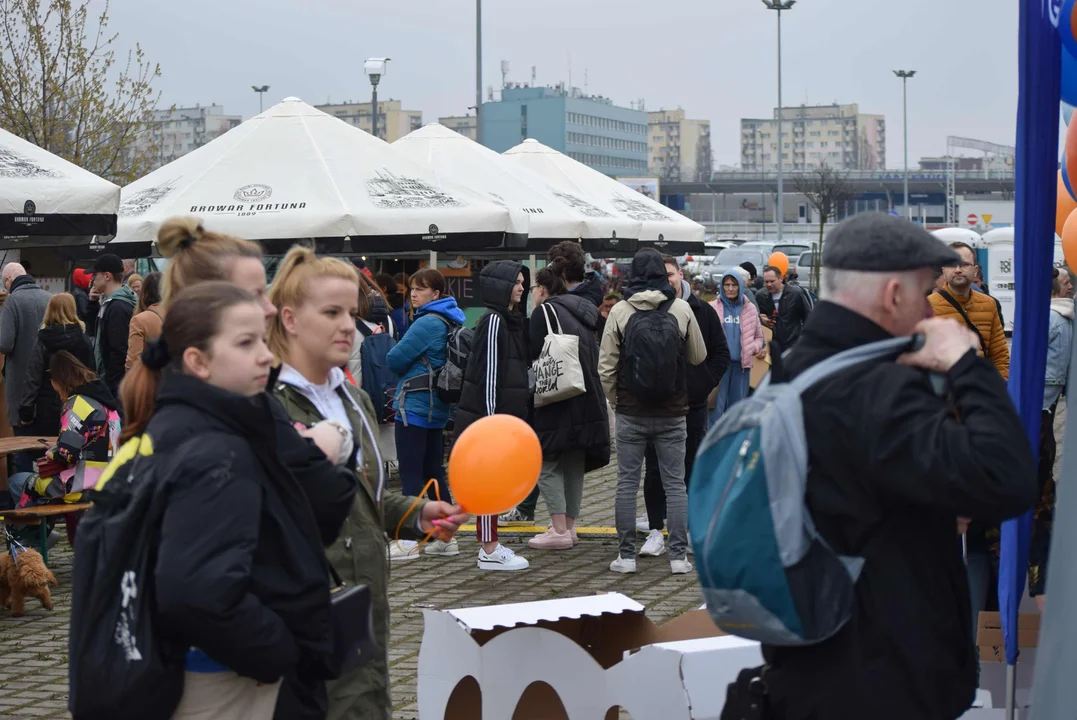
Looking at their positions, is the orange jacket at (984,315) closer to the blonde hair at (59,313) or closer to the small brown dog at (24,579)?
the small brown dog at (24,579)

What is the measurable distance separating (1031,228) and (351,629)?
7.34 feet

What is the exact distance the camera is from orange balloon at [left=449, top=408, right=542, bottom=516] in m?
3.59

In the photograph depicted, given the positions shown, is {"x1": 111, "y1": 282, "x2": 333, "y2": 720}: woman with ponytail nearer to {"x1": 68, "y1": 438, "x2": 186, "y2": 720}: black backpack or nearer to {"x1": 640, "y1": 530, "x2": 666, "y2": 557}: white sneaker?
{"x1": 68, "y1": 438, "x2": 186, "y2": 720}: black backpack

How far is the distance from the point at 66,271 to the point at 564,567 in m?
11.4

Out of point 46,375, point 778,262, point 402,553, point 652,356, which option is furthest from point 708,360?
point 778,262

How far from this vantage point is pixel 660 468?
27.8ft

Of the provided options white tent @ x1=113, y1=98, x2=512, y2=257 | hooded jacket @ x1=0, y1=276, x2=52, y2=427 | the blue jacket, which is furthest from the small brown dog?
white tent @ x1=113, y1=98, x2=512, y2=257

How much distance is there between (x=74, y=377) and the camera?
332 inches

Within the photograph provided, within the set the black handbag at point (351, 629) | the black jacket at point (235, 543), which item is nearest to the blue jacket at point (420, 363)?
the black handbag at point (351, 629)

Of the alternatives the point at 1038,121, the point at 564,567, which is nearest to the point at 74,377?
the point at 564,567

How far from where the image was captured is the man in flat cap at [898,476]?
2.60m

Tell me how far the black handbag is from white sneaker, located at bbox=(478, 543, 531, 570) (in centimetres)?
554

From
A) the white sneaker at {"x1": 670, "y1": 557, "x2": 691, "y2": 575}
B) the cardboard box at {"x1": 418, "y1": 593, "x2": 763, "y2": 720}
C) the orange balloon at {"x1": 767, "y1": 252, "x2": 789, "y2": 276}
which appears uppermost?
the orange balloon at {"x1": 767, "y1": 252, "x2": 789, "y2": 276}

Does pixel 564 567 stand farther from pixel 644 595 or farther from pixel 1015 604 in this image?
pixel 1015 604
